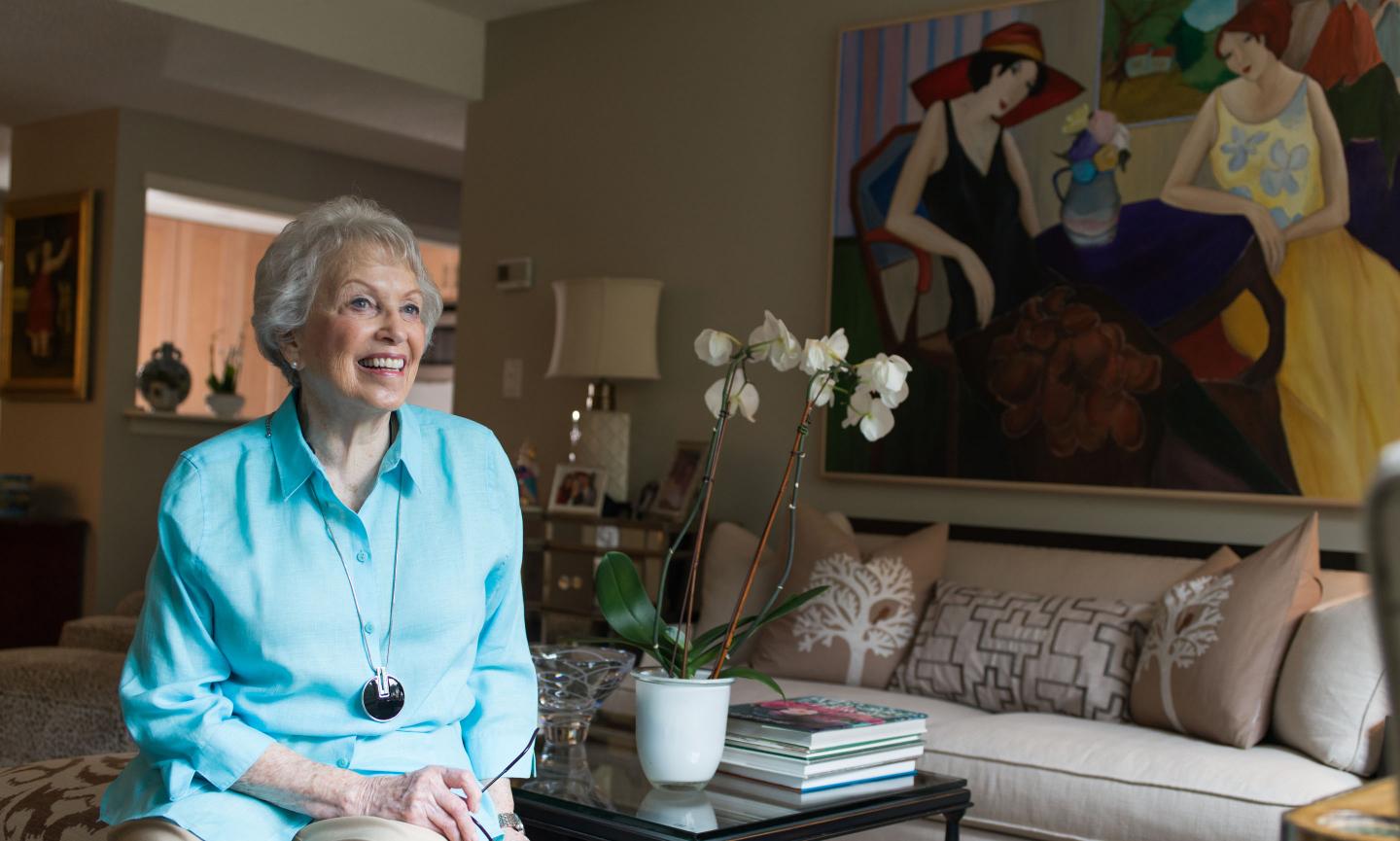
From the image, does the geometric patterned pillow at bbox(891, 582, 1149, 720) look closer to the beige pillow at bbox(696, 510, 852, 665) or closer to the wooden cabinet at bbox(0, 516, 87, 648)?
the beige pillow at bbox(696, 510, 852, 665)

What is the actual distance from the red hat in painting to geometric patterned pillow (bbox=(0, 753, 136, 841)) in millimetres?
2802

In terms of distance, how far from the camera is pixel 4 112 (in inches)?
248

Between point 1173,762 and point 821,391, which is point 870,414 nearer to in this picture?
point 821,391

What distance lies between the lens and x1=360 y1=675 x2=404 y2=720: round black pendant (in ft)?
5.48

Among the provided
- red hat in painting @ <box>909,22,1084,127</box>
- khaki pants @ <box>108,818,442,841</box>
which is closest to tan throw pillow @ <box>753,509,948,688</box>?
red hat in painting @ <box>909,22,1084,127</box>

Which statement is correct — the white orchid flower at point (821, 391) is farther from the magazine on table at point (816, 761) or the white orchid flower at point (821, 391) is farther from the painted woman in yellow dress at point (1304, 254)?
the painted woman in yellow dress at point (1304, 254)

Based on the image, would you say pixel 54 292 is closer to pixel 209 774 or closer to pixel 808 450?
pixel 808 450

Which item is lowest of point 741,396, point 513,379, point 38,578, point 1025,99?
point 38,578

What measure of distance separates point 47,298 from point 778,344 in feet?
16.6

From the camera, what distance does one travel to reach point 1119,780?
2684 millimetres

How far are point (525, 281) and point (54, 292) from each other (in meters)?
2.43

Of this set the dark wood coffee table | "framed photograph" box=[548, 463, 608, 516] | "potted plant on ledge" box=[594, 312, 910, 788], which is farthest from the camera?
"framed photograph" box=[548, 463, 608, 516]

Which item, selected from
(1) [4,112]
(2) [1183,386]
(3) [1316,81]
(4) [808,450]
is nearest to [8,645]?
(1) [4,112]

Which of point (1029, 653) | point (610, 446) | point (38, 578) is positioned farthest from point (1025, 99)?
point (38, 578)
